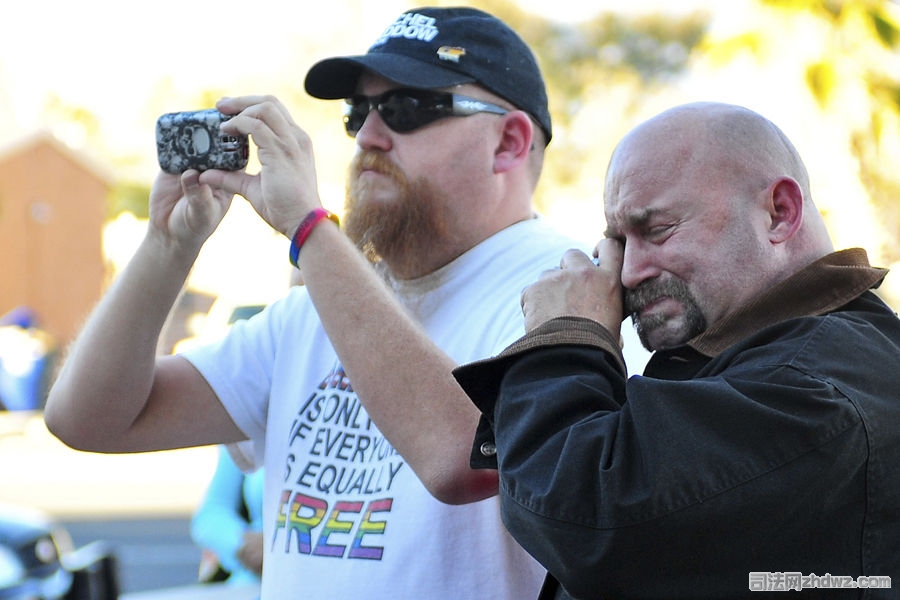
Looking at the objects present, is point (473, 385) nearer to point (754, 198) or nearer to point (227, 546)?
point (754, 198)

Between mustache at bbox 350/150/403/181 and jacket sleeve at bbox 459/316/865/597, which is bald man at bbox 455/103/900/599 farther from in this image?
mustache at bbox 350/150/403/181

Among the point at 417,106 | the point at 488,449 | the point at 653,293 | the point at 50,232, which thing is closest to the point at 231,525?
the point at 417,106

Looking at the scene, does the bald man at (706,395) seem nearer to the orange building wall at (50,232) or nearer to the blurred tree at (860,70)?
the blurred tree at (860,70)

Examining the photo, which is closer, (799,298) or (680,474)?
(680,474)

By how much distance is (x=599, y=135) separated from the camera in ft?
94.1

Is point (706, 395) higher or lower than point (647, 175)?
lower

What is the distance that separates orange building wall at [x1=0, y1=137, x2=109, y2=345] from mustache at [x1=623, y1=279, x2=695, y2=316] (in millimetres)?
24870

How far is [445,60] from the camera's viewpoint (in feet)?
7.73

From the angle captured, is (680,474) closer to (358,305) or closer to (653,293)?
(653,293)

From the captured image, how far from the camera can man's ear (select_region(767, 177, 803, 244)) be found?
5.11ft

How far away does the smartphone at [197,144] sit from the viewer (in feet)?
7.07

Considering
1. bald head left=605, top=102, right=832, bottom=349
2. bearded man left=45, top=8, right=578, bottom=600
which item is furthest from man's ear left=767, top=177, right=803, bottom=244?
bearded man left=45, top=8, right=578, bottom=600

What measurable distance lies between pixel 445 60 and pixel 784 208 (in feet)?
3.23

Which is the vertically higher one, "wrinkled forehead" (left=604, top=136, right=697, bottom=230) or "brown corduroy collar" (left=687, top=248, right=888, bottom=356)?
"wrinkled forehead" (left=604, top=136, right=697, bottom=230)
